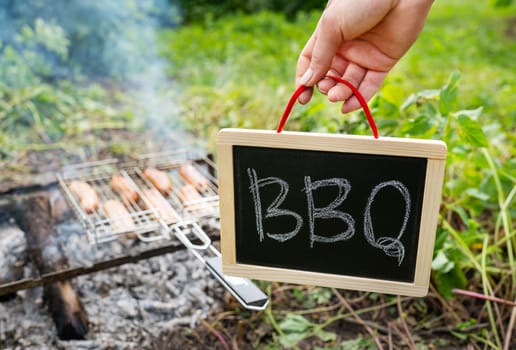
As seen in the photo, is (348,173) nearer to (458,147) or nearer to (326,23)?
(326,23)

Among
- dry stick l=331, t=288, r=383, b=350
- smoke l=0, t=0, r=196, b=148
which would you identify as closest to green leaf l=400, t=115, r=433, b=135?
dry stick l=331, t=288, r=383, b=350

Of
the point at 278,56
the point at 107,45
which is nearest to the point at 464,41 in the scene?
the point at 278,56

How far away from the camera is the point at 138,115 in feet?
15.8

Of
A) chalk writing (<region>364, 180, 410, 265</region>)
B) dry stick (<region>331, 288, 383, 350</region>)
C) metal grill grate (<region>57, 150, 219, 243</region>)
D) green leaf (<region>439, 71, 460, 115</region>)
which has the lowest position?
dry stick (<region>331, 288, 383, 350</region>)

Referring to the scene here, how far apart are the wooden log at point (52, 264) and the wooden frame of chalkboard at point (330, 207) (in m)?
0.91

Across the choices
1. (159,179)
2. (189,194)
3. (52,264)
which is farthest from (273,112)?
(52,264)

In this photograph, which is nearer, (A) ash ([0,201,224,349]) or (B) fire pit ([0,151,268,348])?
(B) fire pit ([0,151,268,348])

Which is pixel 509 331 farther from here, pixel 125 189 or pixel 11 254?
pixel 11 254

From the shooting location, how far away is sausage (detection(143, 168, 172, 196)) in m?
2.57

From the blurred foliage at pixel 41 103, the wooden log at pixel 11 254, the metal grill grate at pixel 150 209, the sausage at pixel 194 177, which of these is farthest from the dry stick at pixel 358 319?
the blurred foliage at pixel 41 103

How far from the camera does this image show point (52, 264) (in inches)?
91.2

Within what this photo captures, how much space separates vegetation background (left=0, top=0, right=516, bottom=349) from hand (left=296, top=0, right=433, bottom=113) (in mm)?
537

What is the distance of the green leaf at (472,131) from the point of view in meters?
2.08

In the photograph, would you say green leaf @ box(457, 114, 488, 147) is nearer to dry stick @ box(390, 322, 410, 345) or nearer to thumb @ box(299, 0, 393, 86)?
thumb @ box(299, 0, 393, 86)
